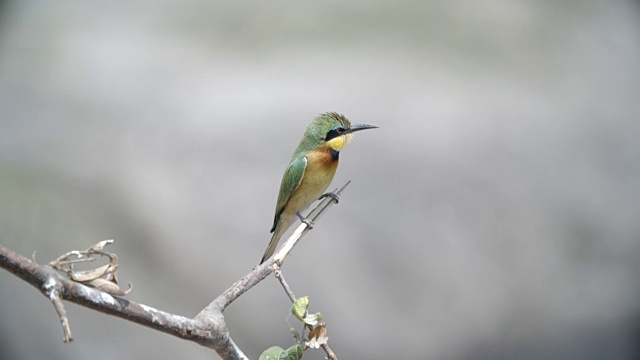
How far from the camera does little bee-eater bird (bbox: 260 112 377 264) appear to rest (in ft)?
4.59

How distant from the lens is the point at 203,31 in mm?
3080

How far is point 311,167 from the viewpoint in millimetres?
1483

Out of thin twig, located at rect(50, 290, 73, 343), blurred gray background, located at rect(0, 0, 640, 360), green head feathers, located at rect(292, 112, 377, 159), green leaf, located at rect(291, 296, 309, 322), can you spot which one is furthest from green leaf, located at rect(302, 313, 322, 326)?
blurred gray background, located at rect(0, 0, 640, 360)

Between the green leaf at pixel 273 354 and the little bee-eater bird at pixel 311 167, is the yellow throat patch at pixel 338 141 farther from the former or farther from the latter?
the green leaf at pixel 273 354

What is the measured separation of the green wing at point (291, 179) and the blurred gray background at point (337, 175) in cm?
90

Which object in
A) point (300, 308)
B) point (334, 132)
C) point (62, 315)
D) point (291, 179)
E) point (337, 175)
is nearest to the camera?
point (62, 315)

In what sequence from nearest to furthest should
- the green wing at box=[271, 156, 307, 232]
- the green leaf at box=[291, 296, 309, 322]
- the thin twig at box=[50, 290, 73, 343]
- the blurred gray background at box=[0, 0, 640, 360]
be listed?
the thin twig at box=[50, 290, 73, 343] < the green leaf at box=[291, 296, 309, 322] < the green wing at box=[271, 156, 307, 232] < the blurred gray background at box=[0, 0, 640, 360]

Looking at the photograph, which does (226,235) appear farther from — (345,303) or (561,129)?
(561,129)

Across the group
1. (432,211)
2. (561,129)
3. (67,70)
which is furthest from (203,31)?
(561,129)

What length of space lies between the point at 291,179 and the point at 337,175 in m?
1.08

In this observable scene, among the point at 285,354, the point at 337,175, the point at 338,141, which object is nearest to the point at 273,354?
the point at 285,354

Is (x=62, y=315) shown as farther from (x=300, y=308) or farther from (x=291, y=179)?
(x=291, y=179)

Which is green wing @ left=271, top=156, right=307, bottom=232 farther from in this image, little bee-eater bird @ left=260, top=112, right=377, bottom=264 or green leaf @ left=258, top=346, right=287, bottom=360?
green leaf @ left=258, top=346, right=287, bottom=360

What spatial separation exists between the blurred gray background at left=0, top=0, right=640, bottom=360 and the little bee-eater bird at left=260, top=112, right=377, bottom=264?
0.88 meters
